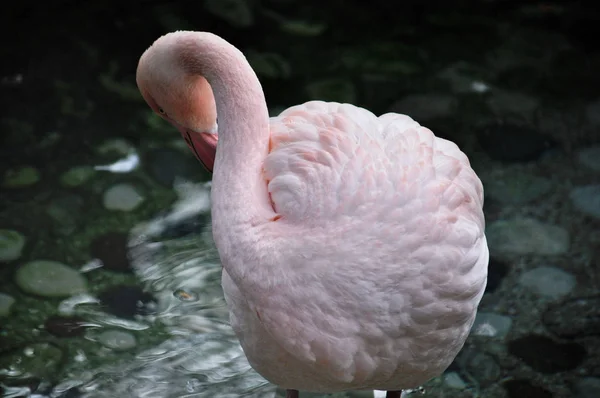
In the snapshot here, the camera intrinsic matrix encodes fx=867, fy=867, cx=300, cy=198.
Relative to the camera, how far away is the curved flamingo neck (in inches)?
92.7

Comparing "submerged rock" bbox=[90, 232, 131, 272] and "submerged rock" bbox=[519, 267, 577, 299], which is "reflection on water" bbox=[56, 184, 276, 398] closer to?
"submerged rock" bbox=[90, 232, 131, 272]

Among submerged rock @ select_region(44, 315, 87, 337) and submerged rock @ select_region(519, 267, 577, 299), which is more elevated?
submerged rock @ select_region(44, 315, 87, 337)

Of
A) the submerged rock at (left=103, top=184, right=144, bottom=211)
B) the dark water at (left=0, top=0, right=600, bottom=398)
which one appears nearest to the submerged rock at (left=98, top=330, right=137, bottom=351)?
the dark water at (left=0, top=0, right=600, bottom=398)

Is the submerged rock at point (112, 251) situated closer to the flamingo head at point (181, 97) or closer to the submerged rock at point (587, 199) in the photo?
the flamingo head at point (181, 97)

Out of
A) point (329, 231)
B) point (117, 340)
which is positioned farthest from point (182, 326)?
point (329, 231)

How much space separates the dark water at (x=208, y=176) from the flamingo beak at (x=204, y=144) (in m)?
0.86

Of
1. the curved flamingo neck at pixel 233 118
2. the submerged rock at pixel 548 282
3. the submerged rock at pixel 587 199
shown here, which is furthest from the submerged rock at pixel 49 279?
the submerged rock at pixel 587 199

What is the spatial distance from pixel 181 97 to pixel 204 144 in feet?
0.59

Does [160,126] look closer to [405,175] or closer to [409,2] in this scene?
[409,2]

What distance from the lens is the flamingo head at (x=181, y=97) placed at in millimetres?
2461

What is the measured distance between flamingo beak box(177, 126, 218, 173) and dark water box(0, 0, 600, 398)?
86 cm

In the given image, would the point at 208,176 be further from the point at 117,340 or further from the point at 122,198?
the point at 117,340

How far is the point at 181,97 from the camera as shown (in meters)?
2.52

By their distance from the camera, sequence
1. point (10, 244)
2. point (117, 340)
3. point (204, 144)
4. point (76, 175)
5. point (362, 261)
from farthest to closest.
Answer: point (76, 175), point (10, 244), point (117, 340), point (204, 144), point (362, 261)
